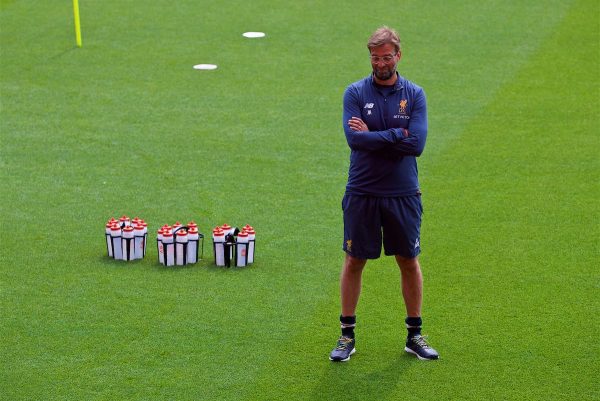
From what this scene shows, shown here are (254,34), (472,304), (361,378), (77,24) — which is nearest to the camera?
(361,378)

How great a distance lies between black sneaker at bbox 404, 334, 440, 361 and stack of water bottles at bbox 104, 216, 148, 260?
3.08 m

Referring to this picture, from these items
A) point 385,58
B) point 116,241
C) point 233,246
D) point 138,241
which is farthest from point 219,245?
point 385,58

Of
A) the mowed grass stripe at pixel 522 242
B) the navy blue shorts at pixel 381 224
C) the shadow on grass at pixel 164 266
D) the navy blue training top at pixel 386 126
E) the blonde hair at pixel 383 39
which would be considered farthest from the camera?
the shadow on grass at pixel 164 266

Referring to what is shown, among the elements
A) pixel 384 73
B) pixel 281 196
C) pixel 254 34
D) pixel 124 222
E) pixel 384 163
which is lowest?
pixel 124 222

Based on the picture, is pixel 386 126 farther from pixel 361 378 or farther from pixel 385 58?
pixel 361 378

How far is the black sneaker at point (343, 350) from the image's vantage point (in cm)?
824

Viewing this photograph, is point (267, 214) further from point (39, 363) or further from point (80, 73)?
point (80, 73)

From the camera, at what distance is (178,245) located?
1009 cm

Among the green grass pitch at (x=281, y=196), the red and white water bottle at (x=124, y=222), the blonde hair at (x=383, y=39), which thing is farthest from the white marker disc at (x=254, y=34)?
the blonde hair at (x=383, y=39)

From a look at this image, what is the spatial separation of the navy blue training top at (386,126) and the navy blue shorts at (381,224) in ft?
0.24

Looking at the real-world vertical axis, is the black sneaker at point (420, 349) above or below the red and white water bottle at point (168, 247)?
below

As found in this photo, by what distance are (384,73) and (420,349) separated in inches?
83.0

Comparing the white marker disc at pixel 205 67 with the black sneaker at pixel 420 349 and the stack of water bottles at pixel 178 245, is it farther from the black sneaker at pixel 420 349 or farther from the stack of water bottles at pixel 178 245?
the black sneaker at pixel 420 349

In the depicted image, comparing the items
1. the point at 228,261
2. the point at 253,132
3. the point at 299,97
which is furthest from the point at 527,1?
the point at 228,261
